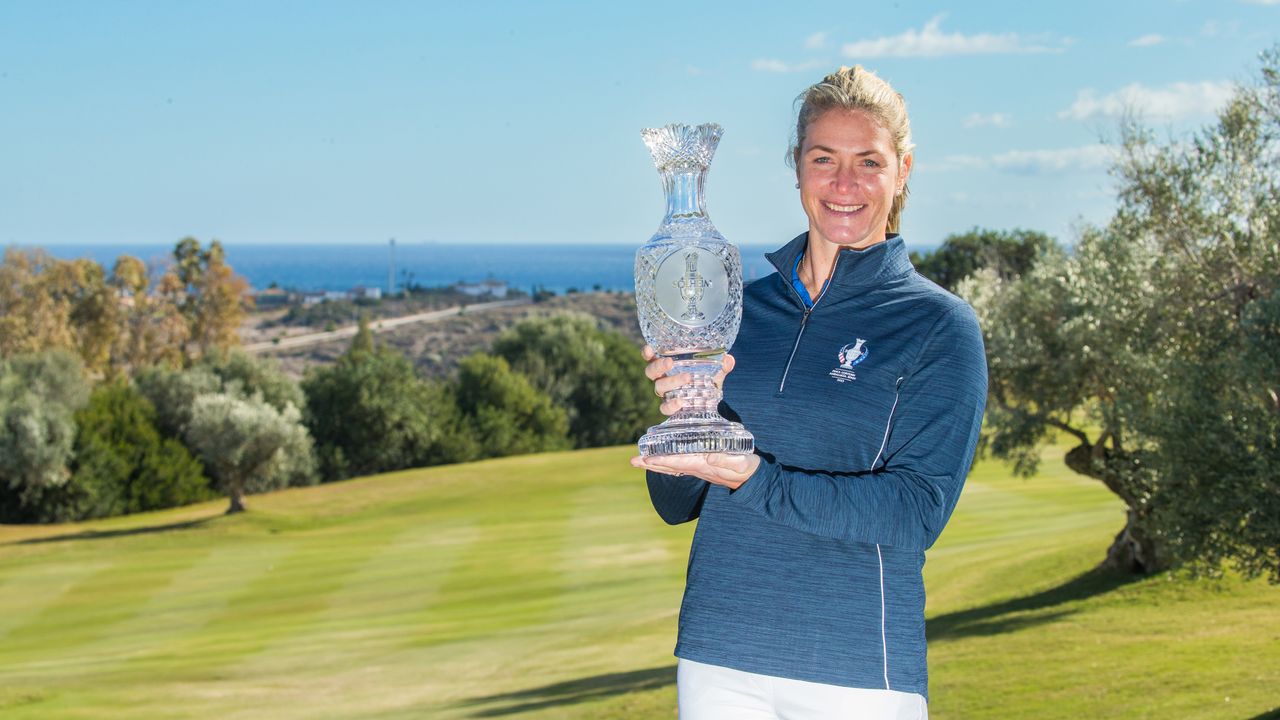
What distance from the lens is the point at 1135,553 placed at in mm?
17062

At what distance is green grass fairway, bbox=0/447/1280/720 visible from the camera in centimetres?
1200

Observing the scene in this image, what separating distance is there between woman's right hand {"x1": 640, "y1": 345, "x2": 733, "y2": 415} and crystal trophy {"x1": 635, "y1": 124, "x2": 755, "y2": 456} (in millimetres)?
13

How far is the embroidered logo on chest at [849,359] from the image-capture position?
305cm

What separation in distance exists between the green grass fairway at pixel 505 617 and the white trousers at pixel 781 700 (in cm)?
811

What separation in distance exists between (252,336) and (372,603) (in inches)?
3509

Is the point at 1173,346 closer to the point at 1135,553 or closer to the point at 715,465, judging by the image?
the point at 1135,553

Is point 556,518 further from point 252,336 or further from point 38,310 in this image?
point 252,336

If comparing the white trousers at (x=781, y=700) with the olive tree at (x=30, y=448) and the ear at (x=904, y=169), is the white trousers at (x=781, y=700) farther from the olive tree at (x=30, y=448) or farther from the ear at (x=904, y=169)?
the olive tree at (x=30, y=448)

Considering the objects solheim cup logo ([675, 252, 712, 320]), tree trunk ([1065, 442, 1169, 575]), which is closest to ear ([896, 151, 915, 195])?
solheim cup logo ([675, 252, 712, 320])

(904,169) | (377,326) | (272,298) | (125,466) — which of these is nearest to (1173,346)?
(904,169)

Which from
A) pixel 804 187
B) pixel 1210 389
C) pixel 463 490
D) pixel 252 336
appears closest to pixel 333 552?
pixel 463 490

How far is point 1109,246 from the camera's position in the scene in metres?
15.2

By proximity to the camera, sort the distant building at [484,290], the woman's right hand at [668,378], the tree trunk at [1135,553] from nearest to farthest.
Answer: the woman's right hand at [668,378]
the tree trunk at [1135,553]
the distant building at [484,290]

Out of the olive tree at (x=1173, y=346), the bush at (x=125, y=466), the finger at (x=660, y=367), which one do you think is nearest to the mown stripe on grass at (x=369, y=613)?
the olive tree at (x=1173, y=346)
